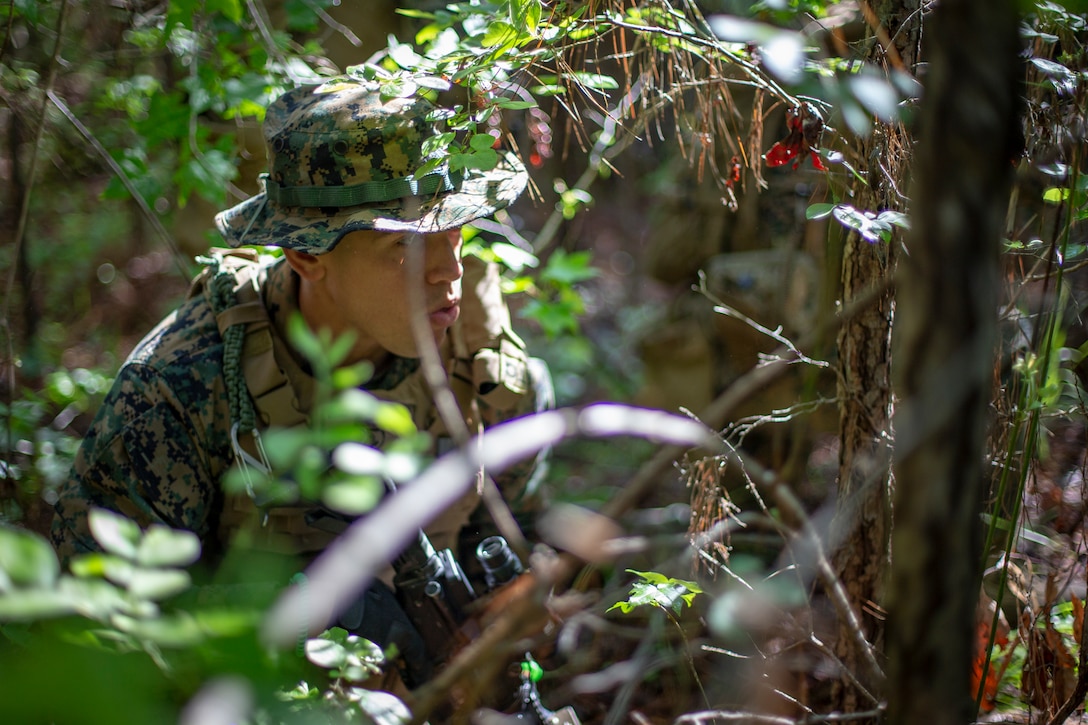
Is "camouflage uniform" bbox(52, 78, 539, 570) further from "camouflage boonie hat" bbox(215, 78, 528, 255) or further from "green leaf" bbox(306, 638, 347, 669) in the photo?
"green leaf" bbox(306, 638, 347, 669)

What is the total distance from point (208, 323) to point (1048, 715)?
211 cm

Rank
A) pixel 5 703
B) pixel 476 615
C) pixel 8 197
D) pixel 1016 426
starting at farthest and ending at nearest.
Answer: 1. pixel 8 197
2. pixel 476 615
3. pixel 1016 426
4. pixel 5 703

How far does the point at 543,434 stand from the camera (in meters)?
0.68

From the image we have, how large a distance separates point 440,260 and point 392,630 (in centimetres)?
94

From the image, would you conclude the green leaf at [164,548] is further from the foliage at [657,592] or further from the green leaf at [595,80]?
the green leaf at [595,80]

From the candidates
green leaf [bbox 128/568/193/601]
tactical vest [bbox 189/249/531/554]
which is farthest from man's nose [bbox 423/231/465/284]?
green leaf [bbox 128/568/193/601]

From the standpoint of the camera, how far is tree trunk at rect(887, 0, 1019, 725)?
583 mm

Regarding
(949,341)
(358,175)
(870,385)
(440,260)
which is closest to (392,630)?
(440,260)

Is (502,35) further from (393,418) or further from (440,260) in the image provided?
(393,418)

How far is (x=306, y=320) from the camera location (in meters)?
2.20

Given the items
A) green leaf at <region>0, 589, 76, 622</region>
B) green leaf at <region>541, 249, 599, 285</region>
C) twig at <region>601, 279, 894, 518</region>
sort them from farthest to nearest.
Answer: green leaf at <region>541, 249, 599, 285</region> < twig at <region>601, 279, 894, 518</region> < green leaf at <region>0, 589, 76, 622</region>

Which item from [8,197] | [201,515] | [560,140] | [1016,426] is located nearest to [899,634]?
[1016,426]

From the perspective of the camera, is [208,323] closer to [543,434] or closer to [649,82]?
[649,82]

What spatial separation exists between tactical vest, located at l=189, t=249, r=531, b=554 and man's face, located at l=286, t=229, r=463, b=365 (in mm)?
193
